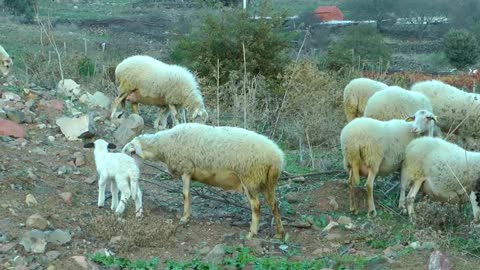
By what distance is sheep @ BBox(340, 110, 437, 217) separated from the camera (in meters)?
9.60

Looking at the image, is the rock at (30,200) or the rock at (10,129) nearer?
the rock at (30,200)

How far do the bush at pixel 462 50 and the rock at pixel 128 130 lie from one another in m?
26.3

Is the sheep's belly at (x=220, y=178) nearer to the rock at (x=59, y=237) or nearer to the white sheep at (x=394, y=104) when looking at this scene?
the rock at (x=59, y=237)

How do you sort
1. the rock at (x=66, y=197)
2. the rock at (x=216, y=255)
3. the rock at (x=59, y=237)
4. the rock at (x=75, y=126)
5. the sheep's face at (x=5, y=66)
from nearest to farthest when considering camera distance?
the rock at (x=216, y=255)
the rock at (x=59, y=237)
the rock at (x=66, y=197)
the rock at (x=75, y=126)
the sheep's face at (x=5, y=66)

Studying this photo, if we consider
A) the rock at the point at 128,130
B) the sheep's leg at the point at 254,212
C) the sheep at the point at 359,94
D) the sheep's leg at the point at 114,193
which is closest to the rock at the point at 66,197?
the sheep's leg at the point at 114,193

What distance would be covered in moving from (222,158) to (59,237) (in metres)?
1.99

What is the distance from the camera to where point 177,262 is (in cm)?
742

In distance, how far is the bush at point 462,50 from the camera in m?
36.2

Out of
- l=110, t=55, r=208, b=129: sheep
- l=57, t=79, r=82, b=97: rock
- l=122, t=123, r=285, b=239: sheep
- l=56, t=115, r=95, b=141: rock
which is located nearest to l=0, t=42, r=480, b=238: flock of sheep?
l=122, t=123, r=285, b=239: sheep

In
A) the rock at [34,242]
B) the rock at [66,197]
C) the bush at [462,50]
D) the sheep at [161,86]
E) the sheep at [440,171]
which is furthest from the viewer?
the bush at [462,50]

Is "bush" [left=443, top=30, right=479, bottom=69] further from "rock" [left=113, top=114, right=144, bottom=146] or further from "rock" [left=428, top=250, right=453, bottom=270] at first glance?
"rock" [left=428, top=250, right=453, bottom=270]

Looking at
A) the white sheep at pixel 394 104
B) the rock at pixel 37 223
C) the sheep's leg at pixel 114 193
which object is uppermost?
the white sheep at pixel 394 104

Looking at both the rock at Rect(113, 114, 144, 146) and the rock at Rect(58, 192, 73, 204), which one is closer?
the rock at Rect(58, 192, 73, 204)

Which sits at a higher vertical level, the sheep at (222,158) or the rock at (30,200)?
the sheep at (222,158)
